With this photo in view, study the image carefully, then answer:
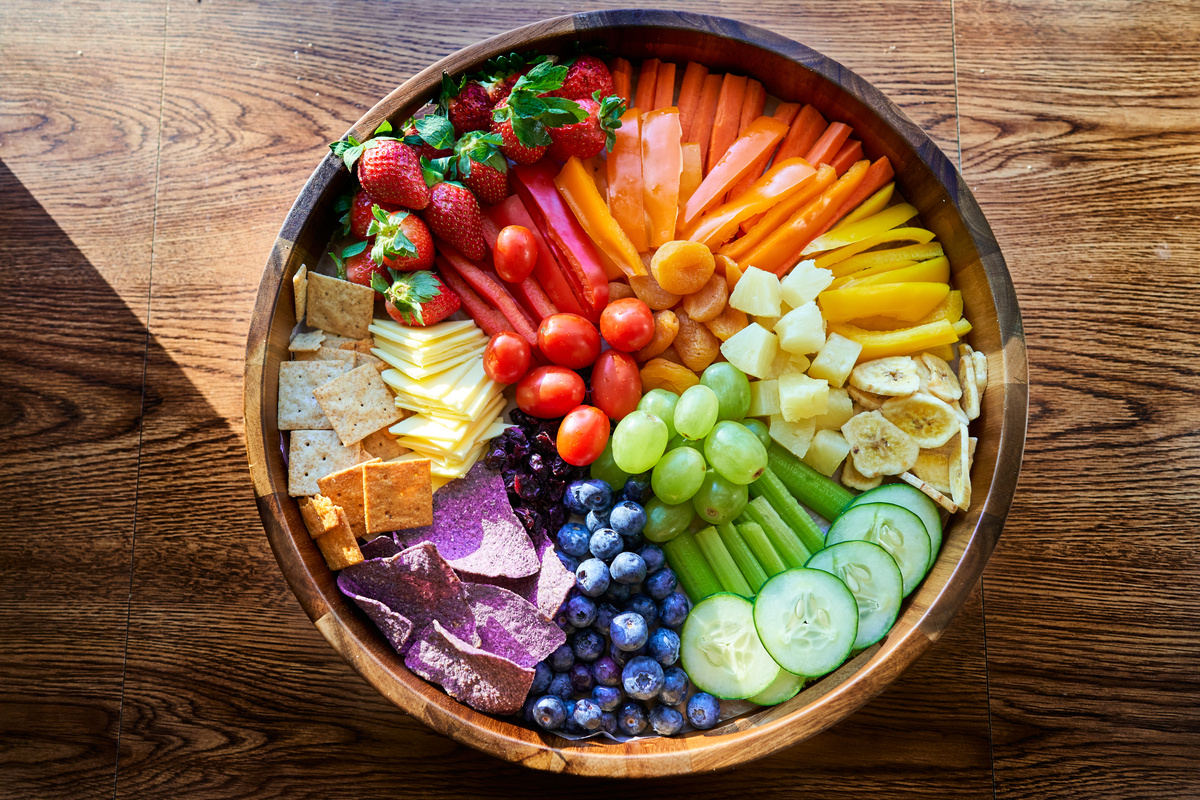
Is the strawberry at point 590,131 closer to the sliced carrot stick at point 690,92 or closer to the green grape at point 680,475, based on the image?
the sliced carrot stick at point 690,92

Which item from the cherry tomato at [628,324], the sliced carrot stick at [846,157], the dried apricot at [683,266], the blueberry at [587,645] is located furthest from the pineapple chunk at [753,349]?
the blueberry at [587,645]

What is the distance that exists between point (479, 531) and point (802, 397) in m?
0.95

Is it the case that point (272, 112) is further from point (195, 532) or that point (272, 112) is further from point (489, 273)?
point (195, 532)

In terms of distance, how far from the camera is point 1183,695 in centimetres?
202

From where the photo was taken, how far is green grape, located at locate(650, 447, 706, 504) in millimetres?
1749

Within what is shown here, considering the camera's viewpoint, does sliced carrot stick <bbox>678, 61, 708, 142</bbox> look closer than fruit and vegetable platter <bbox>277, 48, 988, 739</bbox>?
No

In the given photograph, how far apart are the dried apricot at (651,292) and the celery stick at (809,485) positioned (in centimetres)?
51

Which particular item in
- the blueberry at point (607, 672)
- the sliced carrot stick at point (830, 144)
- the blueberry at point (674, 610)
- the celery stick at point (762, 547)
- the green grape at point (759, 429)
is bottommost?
the blueberry at point (607, 672)

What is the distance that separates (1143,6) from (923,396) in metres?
1.61

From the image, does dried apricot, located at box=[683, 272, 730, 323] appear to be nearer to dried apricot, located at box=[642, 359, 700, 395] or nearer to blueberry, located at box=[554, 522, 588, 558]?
dried apricot, located at box=[642, 359, 700, 395]

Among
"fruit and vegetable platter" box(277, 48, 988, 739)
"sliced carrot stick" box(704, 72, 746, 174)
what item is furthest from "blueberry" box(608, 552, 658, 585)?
"sliced carrot stick" box(704, 72, 746, 174)

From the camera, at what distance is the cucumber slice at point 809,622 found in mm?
1668

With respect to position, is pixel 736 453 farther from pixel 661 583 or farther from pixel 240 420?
pixel 240 420

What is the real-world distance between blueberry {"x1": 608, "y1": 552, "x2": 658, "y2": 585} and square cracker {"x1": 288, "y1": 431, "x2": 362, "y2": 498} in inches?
31.4
